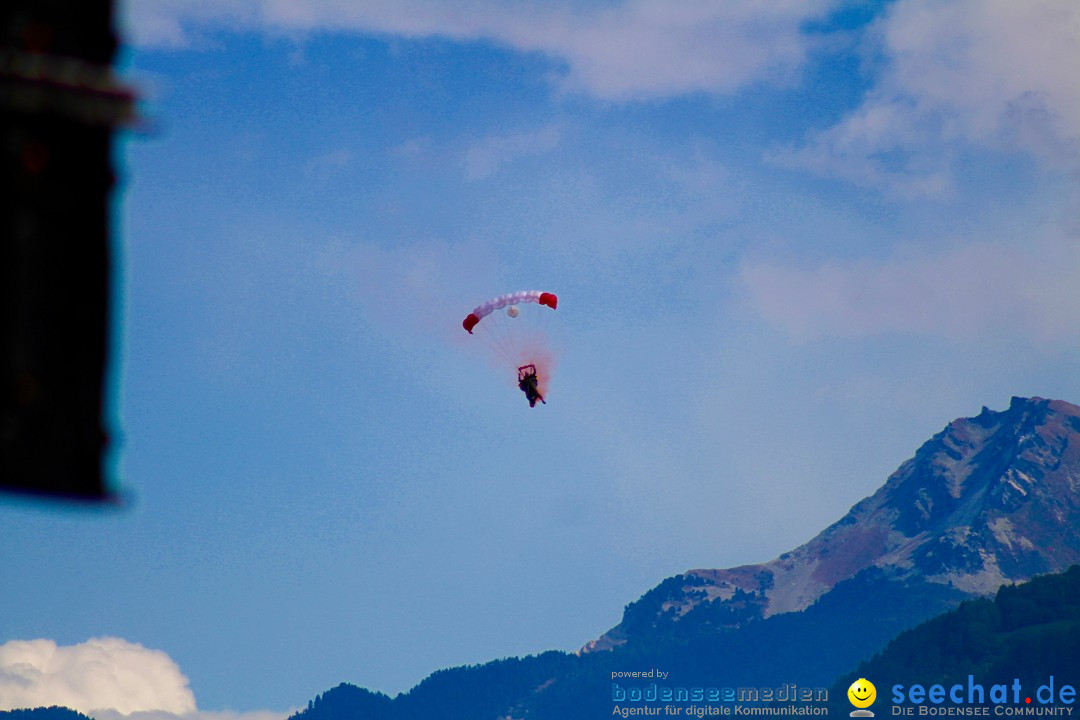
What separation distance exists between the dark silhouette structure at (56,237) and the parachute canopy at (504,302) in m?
88.2

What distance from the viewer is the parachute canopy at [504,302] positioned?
10500cm

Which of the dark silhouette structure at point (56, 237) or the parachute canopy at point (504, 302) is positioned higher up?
the parachute canopy at point (504, 302)

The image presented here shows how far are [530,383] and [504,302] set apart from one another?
7.59 m

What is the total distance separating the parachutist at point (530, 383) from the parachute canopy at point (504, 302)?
475 centimetres

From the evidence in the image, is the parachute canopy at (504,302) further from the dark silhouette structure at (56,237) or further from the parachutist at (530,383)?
the dark silhouette structure at (56,237)

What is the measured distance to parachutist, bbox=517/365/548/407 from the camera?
101188mm

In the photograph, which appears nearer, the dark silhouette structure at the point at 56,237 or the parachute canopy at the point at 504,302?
the dark silhouette structure at the point at 56,237

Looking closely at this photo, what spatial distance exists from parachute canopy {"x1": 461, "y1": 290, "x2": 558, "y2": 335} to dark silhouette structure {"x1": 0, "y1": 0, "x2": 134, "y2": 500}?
88.2 metres

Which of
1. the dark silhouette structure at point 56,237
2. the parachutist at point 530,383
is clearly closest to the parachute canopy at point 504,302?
the parachutist at point 530,383

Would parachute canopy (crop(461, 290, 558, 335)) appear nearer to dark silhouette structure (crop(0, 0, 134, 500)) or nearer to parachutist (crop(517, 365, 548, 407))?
parachutist (crop(517, 365, 548, 407))

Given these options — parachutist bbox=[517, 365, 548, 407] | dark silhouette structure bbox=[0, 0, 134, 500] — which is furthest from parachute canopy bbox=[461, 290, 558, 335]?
dark silhouette structure bbox=[0, 0, 134, 500]

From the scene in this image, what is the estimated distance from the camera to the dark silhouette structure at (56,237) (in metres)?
14.4

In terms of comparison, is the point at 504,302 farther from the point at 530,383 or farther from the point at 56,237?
the point at 56,237

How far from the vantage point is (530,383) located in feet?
333
